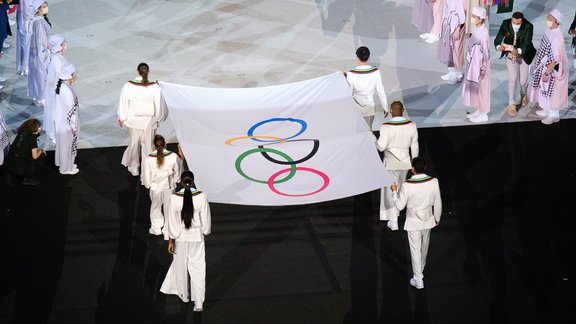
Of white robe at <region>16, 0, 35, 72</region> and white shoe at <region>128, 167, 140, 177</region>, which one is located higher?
white robe at <region>16, 0, 35, 72</region>

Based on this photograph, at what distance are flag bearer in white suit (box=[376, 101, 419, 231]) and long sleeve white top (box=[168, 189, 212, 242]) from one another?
243 centimetres

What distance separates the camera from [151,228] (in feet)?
38.5

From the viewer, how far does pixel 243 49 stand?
16562 mm

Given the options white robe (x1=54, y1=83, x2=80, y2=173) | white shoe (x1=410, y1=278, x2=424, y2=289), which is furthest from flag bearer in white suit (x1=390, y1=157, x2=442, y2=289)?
white robe (x1=54, y1=83, x2=80, y2=173)

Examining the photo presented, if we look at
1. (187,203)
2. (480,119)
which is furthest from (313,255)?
(480,119)

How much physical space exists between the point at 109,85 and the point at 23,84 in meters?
1.32

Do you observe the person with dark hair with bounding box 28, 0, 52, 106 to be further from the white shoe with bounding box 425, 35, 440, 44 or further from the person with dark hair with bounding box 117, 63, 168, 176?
the white shoe with bounding box 425, 35, 440, 44

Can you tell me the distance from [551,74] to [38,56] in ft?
23.5

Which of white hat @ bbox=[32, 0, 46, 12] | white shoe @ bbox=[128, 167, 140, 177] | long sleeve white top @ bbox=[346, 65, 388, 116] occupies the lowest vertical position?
white shoe @ bbox=[128, 167, 140, 177]

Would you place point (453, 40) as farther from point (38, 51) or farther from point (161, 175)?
point (38, 51)

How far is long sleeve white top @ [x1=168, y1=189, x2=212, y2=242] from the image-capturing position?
9.95m

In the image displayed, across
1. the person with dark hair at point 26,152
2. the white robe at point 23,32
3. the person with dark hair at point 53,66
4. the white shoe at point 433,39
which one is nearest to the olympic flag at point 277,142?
the person with dark hair at point 53,66

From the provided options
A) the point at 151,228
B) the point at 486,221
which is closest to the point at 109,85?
the point at 151,228

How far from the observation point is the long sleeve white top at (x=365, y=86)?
41.0 ft
